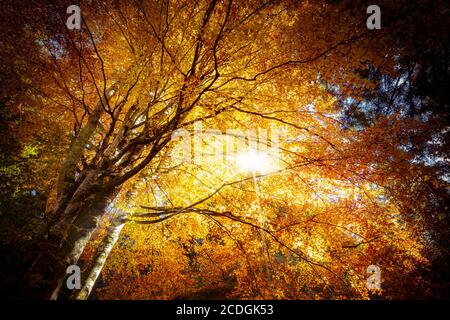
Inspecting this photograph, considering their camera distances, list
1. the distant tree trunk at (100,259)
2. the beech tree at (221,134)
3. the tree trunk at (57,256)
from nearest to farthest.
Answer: the tree trunk at (57,256)
the beech tree at (221,134)
the distant tree trunk at (100,259)

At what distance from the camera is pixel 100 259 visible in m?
5.13

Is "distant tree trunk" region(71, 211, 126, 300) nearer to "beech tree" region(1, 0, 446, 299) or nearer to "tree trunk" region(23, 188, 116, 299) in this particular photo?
"beech tree" region(1, 0, 446, 299)

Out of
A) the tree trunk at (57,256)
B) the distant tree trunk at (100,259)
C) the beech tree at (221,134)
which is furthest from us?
the distant tree trunk at (100,259)

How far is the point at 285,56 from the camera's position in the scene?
4.73m

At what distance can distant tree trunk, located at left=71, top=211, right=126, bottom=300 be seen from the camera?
15.8 ft

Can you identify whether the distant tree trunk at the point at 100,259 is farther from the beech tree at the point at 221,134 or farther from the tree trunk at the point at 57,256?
the tree trunk at the point at 57,256

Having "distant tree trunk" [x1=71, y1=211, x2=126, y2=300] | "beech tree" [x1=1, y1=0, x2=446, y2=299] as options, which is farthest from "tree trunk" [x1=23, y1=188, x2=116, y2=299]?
"distant tree trunk" [x1=71, y1=211, x2=126, y2=300]

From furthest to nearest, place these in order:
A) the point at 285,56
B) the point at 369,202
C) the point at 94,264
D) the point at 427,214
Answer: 1. the point at 427,214
2. the point at 369,202
3. the point at 94,264
4. the point at 285,56

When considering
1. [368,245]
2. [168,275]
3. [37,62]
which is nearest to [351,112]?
[368,245]

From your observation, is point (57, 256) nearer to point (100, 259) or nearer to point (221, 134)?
point (100, 259)

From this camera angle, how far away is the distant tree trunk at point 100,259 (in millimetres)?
4805

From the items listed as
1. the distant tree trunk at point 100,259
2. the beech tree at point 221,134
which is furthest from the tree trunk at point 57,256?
the distant tree trunk at point 100,259
